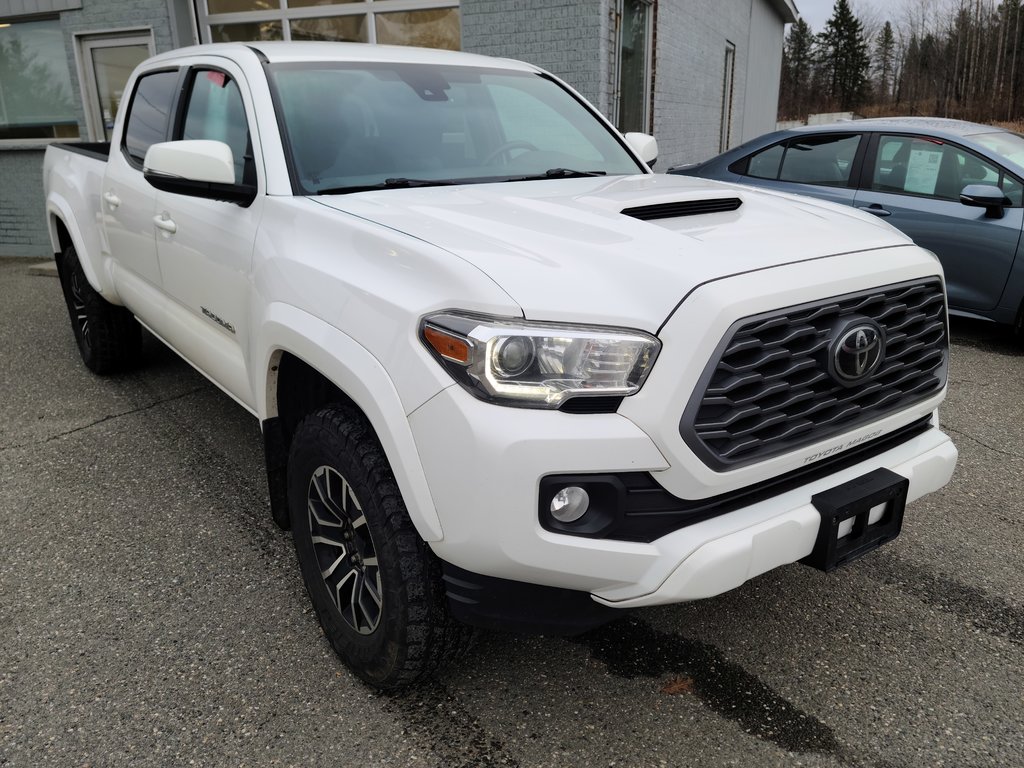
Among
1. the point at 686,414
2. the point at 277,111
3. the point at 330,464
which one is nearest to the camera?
the point at 686,414

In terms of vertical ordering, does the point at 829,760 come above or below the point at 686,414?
below

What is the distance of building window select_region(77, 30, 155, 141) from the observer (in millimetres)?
9188

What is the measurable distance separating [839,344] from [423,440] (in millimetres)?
999

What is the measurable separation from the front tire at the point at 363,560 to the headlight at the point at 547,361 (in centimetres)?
44

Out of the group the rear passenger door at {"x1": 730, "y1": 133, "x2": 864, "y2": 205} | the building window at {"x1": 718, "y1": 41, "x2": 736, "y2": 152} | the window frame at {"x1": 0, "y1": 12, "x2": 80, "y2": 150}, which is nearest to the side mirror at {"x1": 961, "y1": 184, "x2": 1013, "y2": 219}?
the rear passenger door at {"x1": 730, "y1": 133, "x2": 864, "y2": 205}

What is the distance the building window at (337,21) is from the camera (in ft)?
26.3

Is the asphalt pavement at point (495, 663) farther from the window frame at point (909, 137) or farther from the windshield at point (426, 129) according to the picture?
the window frame at point (909, 137)

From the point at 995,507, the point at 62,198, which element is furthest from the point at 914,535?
the point at 62,198

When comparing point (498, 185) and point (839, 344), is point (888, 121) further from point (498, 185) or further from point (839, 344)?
point (839, 344)

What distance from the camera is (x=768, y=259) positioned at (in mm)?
1939

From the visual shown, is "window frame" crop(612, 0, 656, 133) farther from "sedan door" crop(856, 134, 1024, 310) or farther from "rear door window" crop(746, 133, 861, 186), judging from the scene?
"sedan door" crop(856, 134, 1024, 310)

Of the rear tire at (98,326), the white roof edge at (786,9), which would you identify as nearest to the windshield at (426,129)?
the rear tire at (98,326)

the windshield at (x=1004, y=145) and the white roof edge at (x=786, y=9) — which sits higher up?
the white roof edge at (x=786, y=9)

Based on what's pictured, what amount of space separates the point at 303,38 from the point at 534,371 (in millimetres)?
8179
